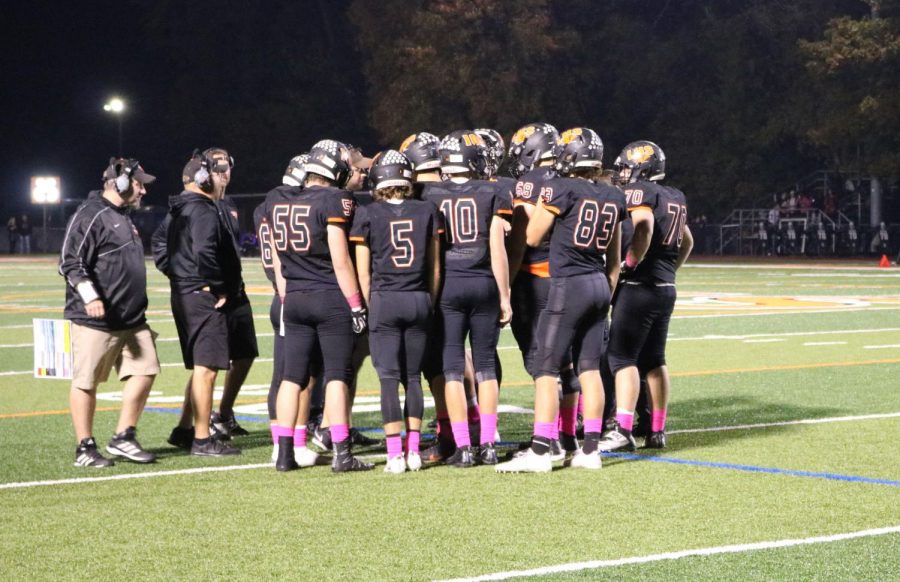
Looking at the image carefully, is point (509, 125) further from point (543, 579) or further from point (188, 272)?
point (543, 579)

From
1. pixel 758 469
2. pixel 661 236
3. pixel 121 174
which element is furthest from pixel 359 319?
pixel 758 469

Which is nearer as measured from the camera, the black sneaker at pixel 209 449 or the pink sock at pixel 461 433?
the pink sock at pixel 461 433

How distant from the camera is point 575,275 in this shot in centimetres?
929

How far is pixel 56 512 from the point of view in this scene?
7906 mm

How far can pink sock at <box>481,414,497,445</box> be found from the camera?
9.46m

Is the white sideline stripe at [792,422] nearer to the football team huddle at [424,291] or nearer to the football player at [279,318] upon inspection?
the football team huddle at [424,291]

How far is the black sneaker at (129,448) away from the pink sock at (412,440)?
1623mm

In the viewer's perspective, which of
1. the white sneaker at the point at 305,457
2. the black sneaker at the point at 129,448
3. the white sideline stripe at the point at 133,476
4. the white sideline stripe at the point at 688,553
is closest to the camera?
the white sideline stripe at the point at 688,553

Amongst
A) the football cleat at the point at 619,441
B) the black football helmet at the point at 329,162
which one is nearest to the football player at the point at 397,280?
the black football helmet at the point at 329,162

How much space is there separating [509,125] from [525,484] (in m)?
49.7

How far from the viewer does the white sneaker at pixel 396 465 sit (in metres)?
9.13

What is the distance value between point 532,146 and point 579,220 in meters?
0.84

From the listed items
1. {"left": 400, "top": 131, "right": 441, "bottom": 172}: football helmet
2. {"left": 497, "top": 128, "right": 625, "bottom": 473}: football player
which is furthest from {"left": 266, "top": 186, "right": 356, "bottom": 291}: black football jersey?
{"left": 497, "top": 128, "right": 625, "bottom": 473}: football player

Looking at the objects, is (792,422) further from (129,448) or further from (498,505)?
(129,448)
